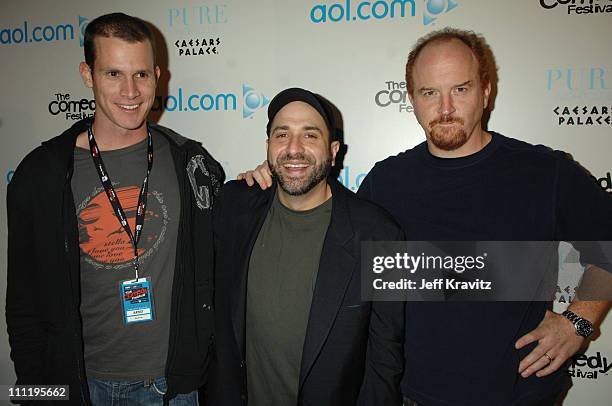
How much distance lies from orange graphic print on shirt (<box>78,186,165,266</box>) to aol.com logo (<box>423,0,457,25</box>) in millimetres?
2180

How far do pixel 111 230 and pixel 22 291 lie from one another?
1.77ft

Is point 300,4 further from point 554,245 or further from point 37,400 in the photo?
point 37,400

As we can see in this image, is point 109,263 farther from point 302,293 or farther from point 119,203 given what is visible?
point 302,293

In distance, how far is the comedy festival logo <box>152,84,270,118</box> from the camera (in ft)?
9.66

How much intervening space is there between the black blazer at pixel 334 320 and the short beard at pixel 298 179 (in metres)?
0.12

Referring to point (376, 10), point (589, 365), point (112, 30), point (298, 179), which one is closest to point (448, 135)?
point (298, 179)

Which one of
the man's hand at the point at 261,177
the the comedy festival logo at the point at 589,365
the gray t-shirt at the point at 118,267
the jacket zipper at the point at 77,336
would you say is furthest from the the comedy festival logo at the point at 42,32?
the the comedy festival logo at the point at 589,365

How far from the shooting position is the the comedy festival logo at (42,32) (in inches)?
127

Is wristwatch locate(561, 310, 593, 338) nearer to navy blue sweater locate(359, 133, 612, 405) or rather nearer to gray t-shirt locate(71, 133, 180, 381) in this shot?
navy blue sweater locate(359, 133, 612, 405)

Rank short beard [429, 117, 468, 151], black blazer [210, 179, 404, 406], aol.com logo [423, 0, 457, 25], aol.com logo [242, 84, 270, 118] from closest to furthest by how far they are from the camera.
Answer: black blazer [210, 179, 404, 406] < short beard [429, 117, 468, 151] < aol.com logo [423, 0, 457, 25] < aol.com logo [242, 84, 270, 118]

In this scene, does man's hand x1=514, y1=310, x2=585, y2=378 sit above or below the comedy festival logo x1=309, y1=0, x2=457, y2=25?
below

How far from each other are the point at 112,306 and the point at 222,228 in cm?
68

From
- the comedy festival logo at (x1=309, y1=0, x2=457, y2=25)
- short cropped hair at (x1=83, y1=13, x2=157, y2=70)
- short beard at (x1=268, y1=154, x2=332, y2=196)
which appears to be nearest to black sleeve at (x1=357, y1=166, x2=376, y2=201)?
short beard at (x1=268, y1=154, x2=332, y2=196)

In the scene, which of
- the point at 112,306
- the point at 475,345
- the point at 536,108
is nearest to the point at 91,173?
the point at 112,306
